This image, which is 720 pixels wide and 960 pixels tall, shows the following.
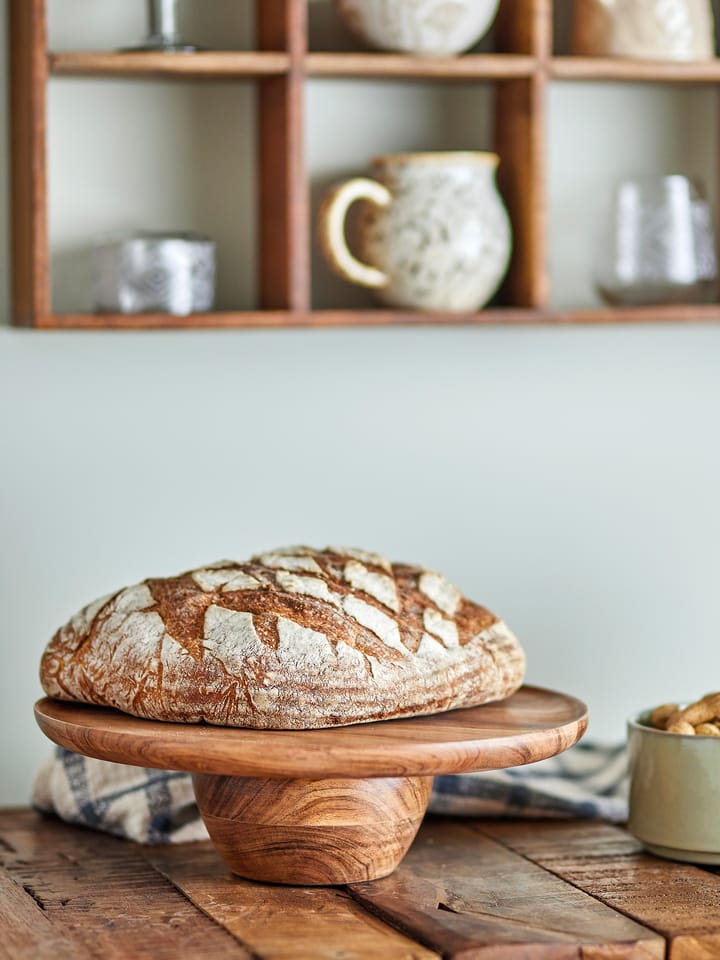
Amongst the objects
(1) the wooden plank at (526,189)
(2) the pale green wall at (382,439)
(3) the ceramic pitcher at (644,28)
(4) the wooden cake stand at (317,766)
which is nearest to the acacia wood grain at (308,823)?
(4) the wooden cake stand at (317,766)

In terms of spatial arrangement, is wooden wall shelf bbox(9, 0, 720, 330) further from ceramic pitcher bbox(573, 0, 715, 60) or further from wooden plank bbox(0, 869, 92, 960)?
wooden plank bbox(0, 869, 92, 960)

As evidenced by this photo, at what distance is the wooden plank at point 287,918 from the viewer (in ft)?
3.36

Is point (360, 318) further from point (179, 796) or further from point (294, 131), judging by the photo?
point (179, 796)

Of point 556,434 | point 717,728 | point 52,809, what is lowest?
point 52,809

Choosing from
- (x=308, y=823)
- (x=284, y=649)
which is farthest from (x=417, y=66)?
(x=308, y=823)

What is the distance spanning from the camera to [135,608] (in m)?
1.18

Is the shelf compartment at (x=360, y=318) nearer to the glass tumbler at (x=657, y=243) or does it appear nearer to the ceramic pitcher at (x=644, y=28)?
the glass tumbler at (x=657, y=243)

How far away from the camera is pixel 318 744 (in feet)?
3.53

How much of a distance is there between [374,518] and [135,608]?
433 millimetres

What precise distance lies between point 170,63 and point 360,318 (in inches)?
11.5

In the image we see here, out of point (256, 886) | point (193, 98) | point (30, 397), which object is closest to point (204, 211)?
point (193, 98)

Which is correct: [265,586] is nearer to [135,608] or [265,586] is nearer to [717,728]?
[135,608]

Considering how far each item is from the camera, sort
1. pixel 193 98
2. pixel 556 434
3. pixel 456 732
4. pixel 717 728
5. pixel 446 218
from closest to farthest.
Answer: pixel 456 732 → pixel 717 728 → pixel 446 218 → pixel 193 98 → pixel 556 434

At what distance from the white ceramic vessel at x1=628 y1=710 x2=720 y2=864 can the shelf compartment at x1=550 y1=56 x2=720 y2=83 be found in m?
0.63
